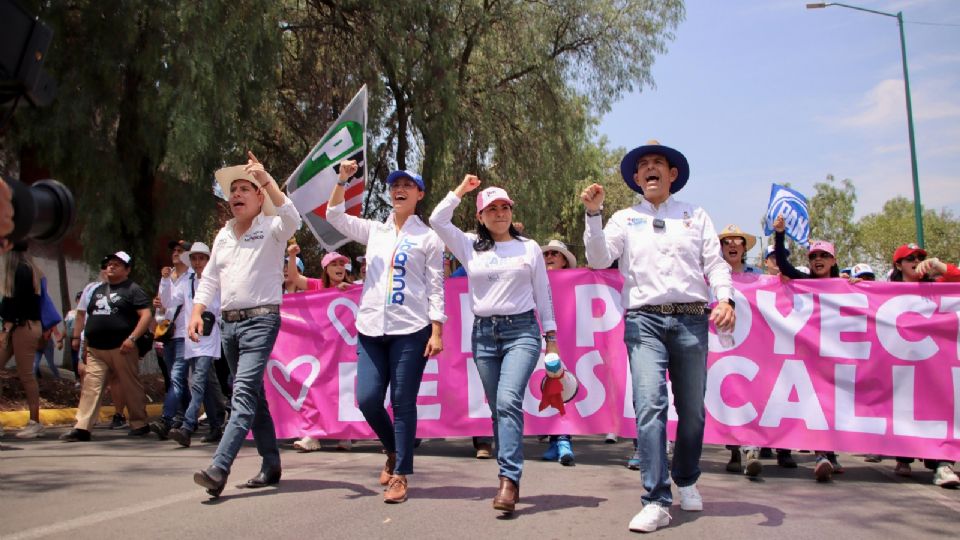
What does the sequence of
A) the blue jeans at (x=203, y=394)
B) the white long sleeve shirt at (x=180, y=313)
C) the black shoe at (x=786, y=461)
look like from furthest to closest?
the white long sleeve shirt at (x=180, y=313) < the blue jeans at (x=203, y=394) < the black shoe at (x=786, y=461)

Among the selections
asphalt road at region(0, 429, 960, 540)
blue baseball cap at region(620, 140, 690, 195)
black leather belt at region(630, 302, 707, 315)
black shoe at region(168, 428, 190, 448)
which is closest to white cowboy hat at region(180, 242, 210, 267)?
black shoe at region(168, 428, 190, 448)

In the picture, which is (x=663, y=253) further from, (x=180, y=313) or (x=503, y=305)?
(x=180, y=313)

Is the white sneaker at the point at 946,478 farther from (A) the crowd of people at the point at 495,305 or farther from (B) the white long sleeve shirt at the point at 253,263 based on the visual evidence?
(B) the white long sleeve shirt at the point at 253,263

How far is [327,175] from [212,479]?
14.9 ft

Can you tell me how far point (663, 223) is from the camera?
4.82m

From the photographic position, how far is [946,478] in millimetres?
6137

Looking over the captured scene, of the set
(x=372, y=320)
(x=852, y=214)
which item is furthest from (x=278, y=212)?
(x=852, y=214)

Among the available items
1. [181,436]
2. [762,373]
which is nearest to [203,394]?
[181,436]

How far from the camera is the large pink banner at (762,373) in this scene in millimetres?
6668

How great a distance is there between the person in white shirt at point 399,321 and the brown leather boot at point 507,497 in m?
0.69

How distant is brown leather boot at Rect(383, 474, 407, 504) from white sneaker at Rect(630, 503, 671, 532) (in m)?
1.40

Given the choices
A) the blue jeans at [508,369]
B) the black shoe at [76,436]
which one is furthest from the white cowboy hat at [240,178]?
the black shoe at [76,436]

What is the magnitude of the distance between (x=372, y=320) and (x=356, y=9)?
1186 cm

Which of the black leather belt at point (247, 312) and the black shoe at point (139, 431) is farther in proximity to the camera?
the black shoe at point (139, 431)
